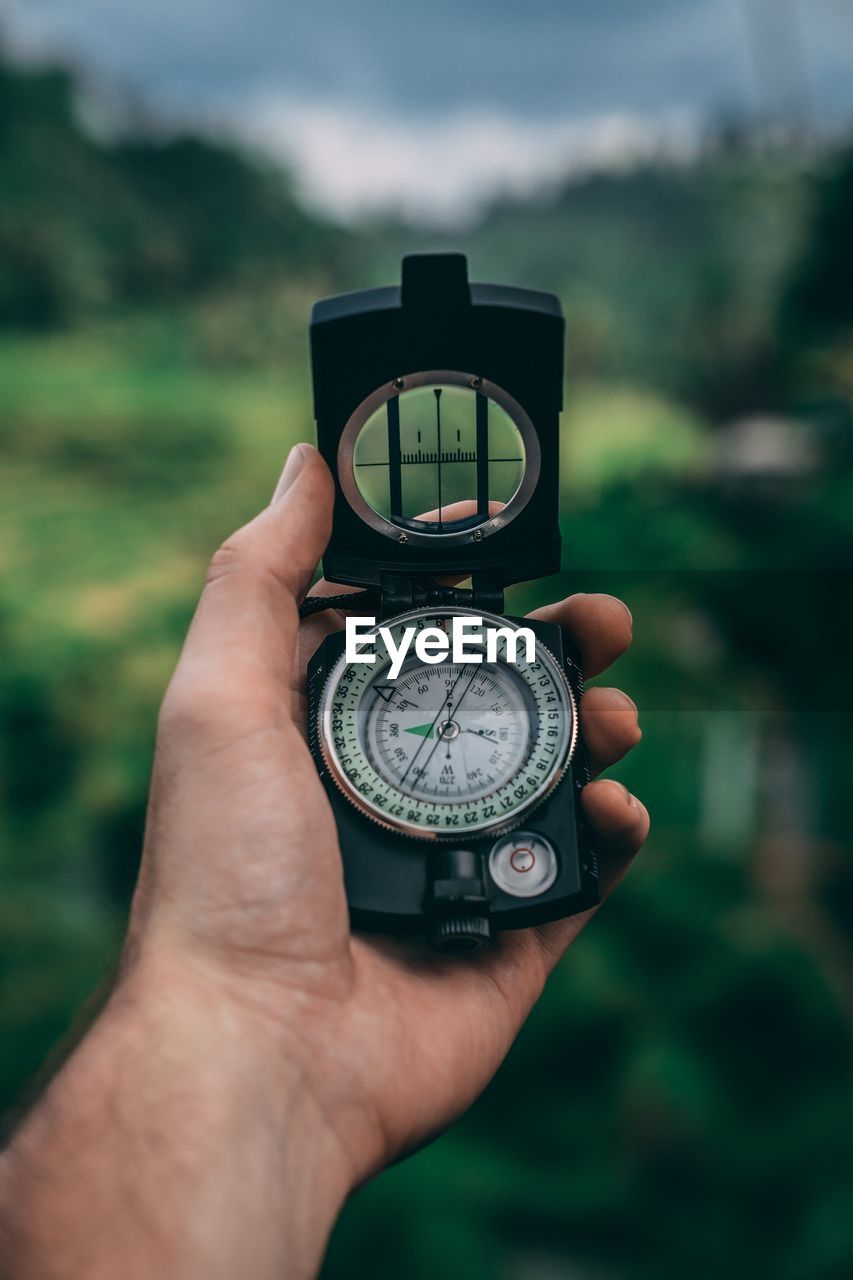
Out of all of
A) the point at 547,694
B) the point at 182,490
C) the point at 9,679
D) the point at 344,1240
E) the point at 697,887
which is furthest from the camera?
the point at 182,490

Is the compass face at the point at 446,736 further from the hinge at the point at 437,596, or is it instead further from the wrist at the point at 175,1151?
the wrist at the point at 175,1151

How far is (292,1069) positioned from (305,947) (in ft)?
0.29

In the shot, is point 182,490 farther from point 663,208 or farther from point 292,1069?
point 292,1069

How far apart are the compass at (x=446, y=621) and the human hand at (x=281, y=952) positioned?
0.04 meters

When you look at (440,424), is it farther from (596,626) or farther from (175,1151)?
(175,1151)

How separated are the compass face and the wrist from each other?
7.9 inches

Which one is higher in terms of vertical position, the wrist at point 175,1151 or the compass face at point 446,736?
the compass face at point 446,736

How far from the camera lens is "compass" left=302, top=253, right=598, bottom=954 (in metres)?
0.89

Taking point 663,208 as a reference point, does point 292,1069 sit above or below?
below

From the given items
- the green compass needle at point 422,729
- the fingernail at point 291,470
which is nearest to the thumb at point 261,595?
the fingernail at point 291,470

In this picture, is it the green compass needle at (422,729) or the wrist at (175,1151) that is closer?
the wrist at (175,1151)

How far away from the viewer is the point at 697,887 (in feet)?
6.86

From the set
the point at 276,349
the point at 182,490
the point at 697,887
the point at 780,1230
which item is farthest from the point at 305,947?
the point at 276,349

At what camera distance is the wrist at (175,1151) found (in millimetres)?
711
